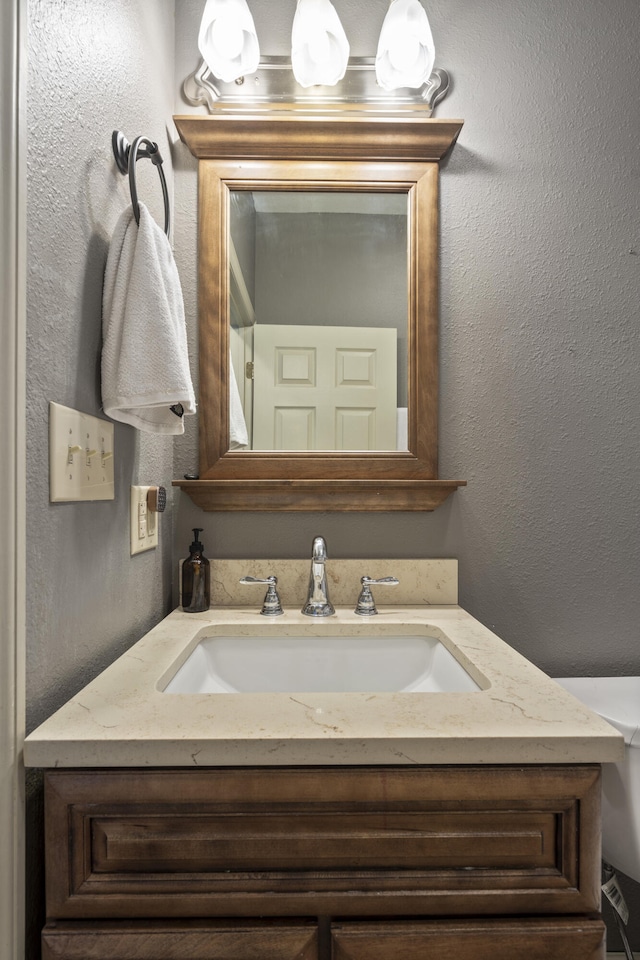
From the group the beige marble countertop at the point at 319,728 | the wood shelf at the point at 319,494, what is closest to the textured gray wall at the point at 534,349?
the wood shelf at the point at 319,494

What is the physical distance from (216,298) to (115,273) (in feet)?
1.42

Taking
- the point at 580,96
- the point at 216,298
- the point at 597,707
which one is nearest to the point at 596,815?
the point at 597,707

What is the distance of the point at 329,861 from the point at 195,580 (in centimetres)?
68

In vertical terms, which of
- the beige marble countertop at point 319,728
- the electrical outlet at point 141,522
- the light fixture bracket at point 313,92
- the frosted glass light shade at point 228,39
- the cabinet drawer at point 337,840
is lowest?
the cabinet drawer at point 337,840

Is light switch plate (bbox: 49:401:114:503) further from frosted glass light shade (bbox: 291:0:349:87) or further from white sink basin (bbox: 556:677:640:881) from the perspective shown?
frosted glass light shade (bbox: 291:0:349:87)

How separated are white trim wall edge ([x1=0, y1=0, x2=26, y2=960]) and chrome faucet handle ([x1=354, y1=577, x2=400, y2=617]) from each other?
2.25ft

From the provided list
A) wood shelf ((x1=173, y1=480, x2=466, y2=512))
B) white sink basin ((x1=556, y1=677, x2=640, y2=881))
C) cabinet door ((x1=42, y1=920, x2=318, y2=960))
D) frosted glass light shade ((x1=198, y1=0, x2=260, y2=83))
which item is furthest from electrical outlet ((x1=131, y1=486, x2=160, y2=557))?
frosted glass light shade ((x1=198, y1=0, x2=260, y2=83))

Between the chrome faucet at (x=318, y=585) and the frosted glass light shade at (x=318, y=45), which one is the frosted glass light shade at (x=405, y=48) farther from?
the chrome faucet at (x=318, y=585)

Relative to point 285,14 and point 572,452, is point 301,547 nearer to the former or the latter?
point 572,452

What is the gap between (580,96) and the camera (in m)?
1.31

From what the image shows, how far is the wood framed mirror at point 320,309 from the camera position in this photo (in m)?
1.25

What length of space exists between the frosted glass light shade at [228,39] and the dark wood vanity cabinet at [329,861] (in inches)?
54.1

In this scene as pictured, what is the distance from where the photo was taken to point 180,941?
60cm

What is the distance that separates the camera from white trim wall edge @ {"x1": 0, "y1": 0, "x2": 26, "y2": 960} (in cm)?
59
